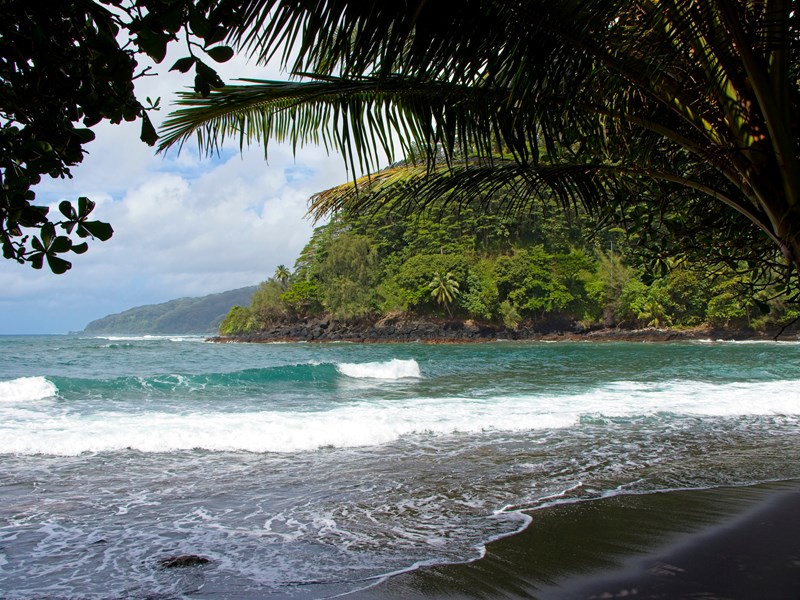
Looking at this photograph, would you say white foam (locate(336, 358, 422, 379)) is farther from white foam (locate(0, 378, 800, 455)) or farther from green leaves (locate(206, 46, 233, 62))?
green leaves (locate(206, 46, 233, 62))

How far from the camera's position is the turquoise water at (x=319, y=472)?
377 cm

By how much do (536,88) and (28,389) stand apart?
16340mm

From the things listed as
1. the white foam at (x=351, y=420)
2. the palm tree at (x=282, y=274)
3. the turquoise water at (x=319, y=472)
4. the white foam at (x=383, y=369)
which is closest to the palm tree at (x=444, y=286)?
the palm tree at (x=282, y=274)

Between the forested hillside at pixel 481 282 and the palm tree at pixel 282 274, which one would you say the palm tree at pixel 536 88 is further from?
the palm tree at pixel 282 274

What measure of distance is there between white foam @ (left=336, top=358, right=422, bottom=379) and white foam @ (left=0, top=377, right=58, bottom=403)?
8773mm

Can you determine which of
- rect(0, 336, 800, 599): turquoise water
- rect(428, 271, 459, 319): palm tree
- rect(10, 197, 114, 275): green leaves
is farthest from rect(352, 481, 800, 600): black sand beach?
rect(428, 271, 459, 319): palm tree

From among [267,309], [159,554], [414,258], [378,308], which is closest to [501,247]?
[414,258]

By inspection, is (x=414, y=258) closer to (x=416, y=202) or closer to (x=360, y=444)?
(x=360, y=444)

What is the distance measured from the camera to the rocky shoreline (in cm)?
5119

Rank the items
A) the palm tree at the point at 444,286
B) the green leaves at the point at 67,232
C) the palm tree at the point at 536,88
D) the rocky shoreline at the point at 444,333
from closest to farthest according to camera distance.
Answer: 1. the green leaves at the point at 67,232
2. the palm tree at the point at 536,88
3. the rocky shoreline at the point at 444,333
4. the palm tree at the point at 444,286

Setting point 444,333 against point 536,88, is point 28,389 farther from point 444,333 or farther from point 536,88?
point 444,333

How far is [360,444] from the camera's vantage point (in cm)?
808

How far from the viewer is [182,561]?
3740mm

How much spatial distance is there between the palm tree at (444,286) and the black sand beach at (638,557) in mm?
54540
